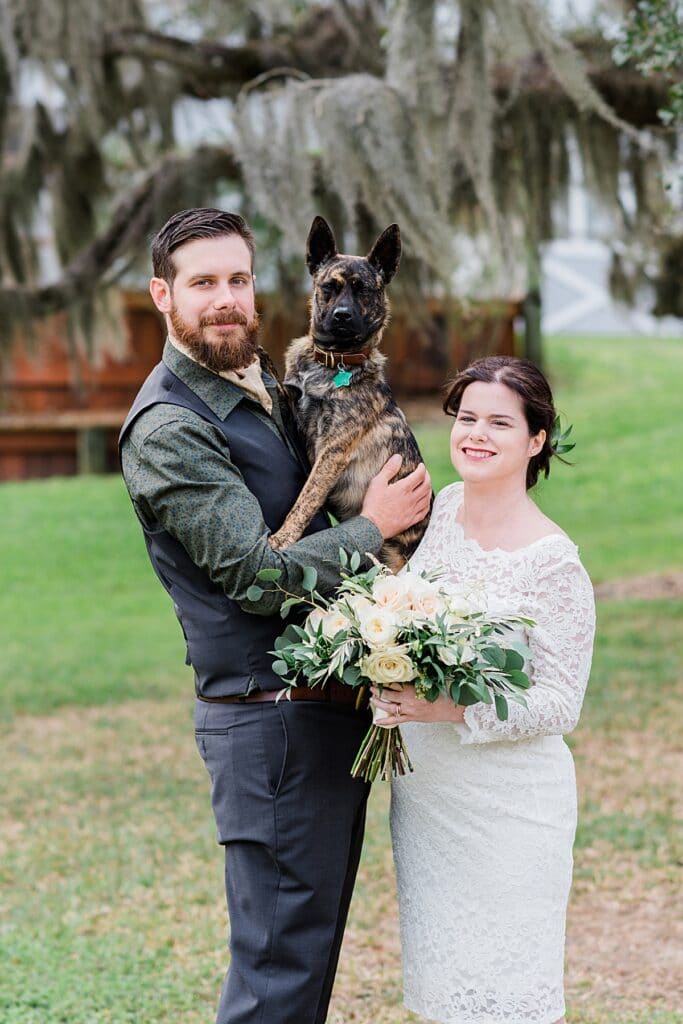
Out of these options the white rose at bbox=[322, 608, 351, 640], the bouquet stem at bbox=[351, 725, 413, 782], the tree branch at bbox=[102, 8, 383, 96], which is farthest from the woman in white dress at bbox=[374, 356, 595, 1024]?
the tree branch at bbox=[102, 8, 383, 96]

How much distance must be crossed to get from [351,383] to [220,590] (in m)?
0.78

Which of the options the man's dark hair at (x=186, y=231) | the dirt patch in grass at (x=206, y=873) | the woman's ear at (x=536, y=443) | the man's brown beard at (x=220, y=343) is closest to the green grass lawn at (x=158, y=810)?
the dirt patch in grass at (x=206, y=873)

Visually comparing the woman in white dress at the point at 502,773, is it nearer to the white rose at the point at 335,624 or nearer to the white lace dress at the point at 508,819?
the white lace dress at the point at 508,819

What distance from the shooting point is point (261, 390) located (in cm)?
301

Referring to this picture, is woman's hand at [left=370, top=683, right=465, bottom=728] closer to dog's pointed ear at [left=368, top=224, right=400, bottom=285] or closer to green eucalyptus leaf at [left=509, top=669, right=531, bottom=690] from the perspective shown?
green eucalyptus leaf at [left=509, top=669, right=531, bottom=690]

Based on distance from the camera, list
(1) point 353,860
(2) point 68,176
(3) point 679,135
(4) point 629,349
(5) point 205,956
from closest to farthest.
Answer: (1) point 353,860 → (5) point 205,956 → (3) point 679,135 → (2) point 68,176 → (4) point 629,349

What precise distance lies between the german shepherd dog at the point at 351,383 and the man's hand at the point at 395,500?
0.09 metres

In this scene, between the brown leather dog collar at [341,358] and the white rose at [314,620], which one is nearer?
the white rose at [314,620]

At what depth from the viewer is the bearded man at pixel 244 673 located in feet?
9.25

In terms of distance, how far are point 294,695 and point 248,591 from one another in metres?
0.32

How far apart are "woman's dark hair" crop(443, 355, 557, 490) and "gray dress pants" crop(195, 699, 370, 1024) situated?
32.5 inches

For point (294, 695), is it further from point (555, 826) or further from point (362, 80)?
point (362, 80)

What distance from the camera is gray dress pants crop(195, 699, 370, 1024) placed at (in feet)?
9.37

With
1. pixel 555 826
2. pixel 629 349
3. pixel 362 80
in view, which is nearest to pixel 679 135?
pixel 362 80
